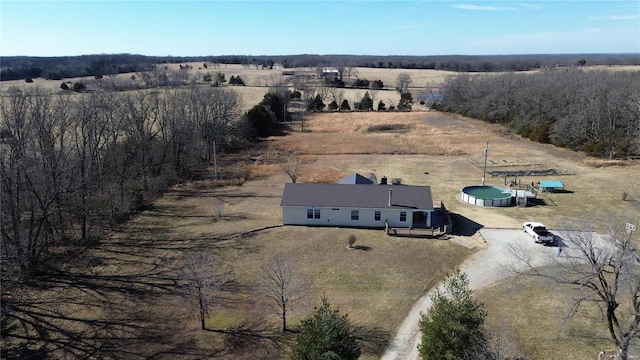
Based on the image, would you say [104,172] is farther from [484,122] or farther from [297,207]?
[484,122]

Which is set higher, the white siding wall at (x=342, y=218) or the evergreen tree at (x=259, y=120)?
the evergreen tree at (x=259, y=120)

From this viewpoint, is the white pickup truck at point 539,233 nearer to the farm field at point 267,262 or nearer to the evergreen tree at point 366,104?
the farm field at point 267,262

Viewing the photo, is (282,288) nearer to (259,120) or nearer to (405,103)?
(259,120)

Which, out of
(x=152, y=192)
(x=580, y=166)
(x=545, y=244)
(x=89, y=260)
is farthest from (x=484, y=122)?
(x=89, y=260)

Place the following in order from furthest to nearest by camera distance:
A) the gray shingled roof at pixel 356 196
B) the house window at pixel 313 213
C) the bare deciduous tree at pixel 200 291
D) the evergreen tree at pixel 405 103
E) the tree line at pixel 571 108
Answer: the evergreen tree at pixel 405 103 < the tree line at pixel 571 108 < the house window at pixel 313 213 < the gray shingled roof at pixel 356 196 < the bare deciduous tree at pixel 200 291

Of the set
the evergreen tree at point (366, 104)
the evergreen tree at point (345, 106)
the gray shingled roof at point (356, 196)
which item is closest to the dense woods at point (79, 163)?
the gray shingled roof at point (356, 196)

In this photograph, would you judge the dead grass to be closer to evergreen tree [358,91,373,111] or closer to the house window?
the house window

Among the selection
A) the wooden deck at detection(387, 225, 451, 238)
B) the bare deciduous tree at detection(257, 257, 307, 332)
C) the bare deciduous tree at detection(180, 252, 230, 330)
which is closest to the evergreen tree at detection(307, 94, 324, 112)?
the wooden deck at detection(387, 225, 451, 238)
